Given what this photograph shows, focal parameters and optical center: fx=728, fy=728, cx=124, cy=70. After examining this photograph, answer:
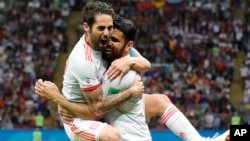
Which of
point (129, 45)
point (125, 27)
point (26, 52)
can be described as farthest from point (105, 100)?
point (26, 52)

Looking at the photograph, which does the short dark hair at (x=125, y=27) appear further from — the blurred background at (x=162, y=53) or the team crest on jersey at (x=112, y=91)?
the blurred background at (x=162, y=53)

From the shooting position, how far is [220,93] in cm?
2036

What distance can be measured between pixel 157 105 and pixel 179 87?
492 inches

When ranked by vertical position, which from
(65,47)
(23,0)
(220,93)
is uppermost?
(23,0)

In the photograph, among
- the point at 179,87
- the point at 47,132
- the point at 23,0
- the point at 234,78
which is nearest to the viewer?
the point at 47,132

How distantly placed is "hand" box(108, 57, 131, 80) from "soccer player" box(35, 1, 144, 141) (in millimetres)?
85

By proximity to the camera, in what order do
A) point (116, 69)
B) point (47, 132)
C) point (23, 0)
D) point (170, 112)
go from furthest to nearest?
point (23, 0) → point (47, 132) → point (170, 112) → point (116, 69)

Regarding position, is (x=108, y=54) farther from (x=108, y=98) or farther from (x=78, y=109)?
(x=78, y=109)

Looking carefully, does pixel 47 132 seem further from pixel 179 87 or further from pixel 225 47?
pixel 225 47

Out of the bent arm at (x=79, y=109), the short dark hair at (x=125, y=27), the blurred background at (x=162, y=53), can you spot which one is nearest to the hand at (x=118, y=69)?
the short dark hair at (x=125, y=27)

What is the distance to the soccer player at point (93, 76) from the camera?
6.82 m

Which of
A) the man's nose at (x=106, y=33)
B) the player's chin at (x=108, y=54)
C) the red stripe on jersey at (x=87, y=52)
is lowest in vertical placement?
the player's chin at (x=108, y=54)

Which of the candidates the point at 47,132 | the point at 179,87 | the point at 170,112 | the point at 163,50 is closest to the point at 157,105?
the point at 170,112

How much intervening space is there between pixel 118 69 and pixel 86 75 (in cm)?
33
